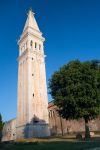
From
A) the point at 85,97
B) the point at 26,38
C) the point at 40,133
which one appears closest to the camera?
the point at 85,97

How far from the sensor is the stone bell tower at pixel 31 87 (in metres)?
57.9

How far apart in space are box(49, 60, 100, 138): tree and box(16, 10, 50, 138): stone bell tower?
18.3 metres

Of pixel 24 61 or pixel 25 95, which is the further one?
pixel 24 61

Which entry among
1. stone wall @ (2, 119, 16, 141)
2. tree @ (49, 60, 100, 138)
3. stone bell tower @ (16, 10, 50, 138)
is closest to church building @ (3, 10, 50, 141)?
stone bell tower @ (16, 10, 50, 138)

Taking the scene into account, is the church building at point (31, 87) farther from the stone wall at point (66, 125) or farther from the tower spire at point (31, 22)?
the stone wall at point (66, 125)

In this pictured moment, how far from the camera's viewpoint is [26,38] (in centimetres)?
6750

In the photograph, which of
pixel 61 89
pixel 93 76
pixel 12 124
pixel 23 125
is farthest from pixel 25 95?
pixel 12 124

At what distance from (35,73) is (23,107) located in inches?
A: 395

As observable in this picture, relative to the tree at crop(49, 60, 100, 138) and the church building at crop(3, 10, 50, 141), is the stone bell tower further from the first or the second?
the tree at crop(49, 60, 100, 138)

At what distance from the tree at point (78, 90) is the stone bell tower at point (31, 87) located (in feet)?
60.0

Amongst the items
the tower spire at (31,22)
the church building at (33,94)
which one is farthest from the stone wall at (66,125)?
the tower spire at (31,22)

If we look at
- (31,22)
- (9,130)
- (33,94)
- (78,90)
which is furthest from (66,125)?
(9,130)

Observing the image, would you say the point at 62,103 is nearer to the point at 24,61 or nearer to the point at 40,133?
the point at 40,133

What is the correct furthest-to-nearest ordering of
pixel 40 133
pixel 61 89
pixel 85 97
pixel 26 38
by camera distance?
pixel 26 38 < pixel 40 133 < pixel 61 89 < pixel 85 97
